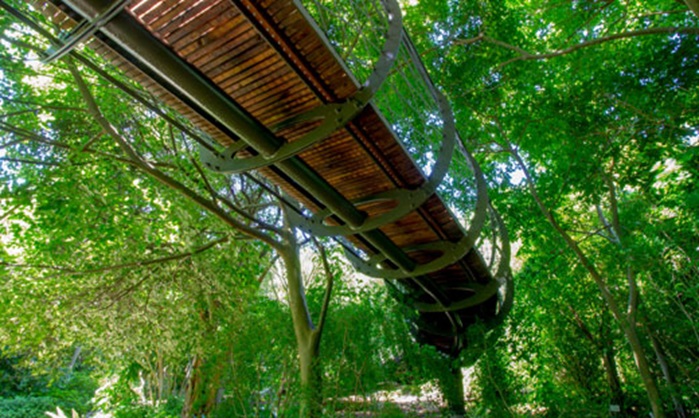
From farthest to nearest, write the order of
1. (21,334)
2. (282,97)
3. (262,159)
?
1. (21,334)
2. (262,159)
3. (282,97)

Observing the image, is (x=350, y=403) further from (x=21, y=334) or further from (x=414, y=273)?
(x=21, y=334)

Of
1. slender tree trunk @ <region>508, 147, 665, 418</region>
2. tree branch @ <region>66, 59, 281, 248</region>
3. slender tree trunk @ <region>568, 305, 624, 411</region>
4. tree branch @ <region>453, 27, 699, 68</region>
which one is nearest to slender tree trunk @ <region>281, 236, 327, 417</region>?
tree branch @ <region>66, 59, 281, 248</region>

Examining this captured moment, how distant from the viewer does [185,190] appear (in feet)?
14.3

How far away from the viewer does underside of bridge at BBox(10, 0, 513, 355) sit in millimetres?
2021

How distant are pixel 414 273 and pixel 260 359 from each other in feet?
7.13

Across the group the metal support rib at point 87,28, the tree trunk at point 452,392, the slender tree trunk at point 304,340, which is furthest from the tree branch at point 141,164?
the tree trunk at point 452,392

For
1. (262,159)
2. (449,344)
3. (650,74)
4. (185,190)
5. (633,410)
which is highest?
(650,74)

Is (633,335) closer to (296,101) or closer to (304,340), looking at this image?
(304,340)

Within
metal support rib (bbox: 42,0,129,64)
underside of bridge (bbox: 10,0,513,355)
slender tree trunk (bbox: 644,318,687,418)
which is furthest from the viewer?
slender tree trunk (bbox: 644,318,687,418)

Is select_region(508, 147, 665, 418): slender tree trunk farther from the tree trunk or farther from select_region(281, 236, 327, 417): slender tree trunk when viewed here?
select_region(281, 236, 327, 417): slender tree trunk

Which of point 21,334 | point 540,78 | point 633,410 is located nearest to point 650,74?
point 540,78

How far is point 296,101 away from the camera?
2590mm

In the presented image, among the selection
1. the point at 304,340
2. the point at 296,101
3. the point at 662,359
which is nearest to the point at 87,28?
the point at 296,101

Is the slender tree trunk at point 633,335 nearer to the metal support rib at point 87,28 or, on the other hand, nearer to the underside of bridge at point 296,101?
the underside of bridge at point 296,101
